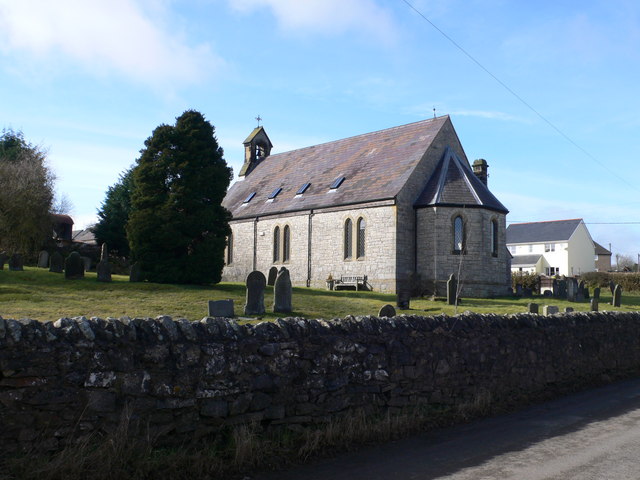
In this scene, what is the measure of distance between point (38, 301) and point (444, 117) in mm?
26060

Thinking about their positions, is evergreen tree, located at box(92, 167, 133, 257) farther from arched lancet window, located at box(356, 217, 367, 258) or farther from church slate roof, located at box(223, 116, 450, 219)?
arched lancet window, located at box(356, 217, 367, 258)

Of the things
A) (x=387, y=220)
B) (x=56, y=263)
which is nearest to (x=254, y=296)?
(x=56, y=263)

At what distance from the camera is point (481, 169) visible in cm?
4144

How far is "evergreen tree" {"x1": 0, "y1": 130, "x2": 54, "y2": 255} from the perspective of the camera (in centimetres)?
3359

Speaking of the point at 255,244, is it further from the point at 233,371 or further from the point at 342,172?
the point at 233,371

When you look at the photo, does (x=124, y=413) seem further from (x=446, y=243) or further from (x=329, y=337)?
→ (x=446, y=243)

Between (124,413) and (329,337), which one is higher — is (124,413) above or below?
below

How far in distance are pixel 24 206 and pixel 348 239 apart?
19.6 meters

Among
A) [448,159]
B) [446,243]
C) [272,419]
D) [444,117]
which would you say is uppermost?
[444,117]

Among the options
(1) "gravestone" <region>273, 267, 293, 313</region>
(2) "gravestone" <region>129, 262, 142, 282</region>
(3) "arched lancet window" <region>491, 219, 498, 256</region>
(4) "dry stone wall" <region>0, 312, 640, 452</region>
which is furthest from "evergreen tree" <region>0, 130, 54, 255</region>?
(4) "dry stone wall" <region>0, 312, 640, 452</region>

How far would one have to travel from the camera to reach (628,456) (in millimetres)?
6922

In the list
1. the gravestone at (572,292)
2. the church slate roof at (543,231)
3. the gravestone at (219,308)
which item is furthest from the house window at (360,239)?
the church slate roof at (543,231)

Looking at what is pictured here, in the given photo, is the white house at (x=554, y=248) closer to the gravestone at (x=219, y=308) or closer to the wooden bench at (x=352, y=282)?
the wooden bench at (x=352, y=282)

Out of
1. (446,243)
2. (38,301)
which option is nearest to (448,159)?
(446,243)
